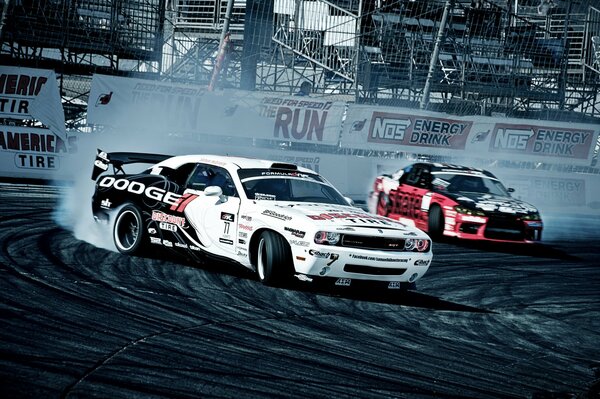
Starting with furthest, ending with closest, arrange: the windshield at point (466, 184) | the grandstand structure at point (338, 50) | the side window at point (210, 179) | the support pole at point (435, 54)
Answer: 1. the grandstand structure at point (338, 50)
2. the support pole at point (435, 54)
3. the windshield at point (466, 184)
4. the side window at point (210, 179)

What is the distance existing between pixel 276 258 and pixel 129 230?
2.50 meters

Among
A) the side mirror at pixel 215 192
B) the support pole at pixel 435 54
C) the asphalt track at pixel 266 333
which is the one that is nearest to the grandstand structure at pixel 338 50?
the support pole at pixel 435 54

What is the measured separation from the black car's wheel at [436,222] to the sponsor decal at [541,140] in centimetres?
863

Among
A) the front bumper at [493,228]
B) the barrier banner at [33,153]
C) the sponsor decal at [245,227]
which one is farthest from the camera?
the barrier banner at [33,153]

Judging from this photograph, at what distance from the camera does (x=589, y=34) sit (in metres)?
28.7

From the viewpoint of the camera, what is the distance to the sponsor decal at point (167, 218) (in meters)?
10.3

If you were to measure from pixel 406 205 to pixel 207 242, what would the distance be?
6469mm

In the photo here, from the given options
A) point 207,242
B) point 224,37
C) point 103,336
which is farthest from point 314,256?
point 224,37

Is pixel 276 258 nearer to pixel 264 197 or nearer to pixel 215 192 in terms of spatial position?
pixel 264 197

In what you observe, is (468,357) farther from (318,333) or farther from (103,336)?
(103,336)

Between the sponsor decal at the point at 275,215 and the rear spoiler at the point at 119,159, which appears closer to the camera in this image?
the sponsor decal at the point at 275,215

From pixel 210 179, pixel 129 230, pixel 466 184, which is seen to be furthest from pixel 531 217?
pixel 129 230

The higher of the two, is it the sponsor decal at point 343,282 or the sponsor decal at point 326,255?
the sponsor decal at point 326,255

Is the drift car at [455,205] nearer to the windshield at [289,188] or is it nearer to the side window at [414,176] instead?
the side window at [414,176]
